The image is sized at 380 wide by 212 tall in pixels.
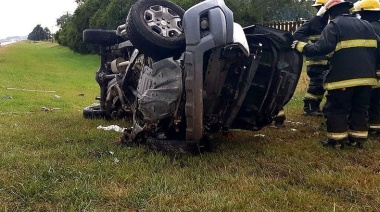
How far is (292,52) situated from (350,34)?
1.98 feet

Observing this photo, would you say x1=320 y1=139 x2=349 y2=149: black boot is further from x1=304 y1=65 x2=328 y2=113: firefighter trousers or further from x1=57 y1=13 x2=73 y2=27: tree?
x1=57 y1=13 x2=73 y2=27: tree

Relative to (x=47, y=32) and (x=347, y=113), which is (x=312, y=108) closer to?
(x=347, y=113)

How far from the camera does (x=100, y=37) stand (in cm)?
530

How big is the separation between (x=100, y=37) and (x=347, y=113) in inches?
118

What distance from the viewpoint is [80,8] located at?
33.1m

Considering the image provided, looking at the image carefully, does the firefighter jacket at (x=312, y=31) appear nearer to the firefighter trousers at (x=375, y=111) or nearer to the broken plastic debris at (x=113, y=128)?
the firefighter trousers at (x=375, y=111)

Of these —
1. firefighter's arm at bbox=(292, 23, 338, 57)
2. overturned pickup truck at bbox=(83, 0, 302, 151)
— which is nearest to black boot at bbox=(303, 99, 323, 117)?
firefighter's arm at bbox=(292, 23, 338, 57)

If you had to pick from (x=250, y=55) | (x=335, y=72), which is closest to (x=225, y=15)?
(x=250, y=55)

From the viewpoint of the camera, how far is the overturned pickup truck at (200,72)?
3336mm

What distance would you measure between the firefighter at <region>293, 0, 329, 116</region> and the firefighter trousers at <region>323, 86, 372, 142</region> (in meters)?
1.90

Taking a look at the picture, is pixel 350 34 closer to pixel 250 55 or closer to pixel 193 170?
pixel 250 55

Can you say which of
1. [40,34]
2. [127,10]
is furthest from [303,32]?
[40,34]

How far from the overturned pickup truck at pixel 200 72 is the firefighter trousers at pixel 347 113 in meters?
0.49

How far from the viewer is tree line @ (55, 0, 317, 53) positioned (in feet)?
67.8
